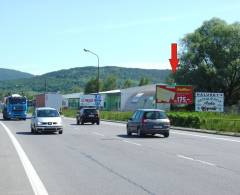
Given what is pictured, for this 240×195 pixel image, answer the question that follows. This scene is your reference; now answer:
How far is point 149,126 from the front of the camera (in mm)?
30438

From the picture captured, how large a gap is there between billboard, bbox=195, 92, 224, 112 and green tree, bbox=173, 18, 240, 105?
34.4 meters

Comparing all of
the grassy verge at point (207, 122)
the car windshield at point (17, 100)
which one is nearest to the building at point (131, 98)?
the car windshield at point (17, 100)

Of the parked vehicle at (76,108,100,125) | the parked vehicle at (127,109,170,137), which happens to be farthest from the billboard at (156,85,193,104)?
the parked vehicle at (127,109,170,137)

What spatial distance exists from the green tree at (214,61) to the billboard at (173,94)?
29715 millimetres

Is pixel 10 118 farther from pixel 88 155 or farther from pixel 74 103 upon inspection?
pixel 74 103

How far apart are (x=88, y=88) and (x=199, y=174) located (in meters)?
183

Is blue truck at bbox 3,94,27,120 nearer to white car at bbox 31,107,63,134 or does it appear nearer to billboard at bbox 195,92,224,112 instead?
billboard at bbox 195,92,224,112

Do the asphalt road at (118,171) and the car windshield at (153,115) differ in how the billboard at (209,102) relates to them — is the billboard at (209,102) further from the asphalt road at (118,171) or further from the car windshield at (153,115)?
the asphalt road at (118,171)

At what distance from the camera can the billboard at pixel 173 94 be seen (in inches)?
2253

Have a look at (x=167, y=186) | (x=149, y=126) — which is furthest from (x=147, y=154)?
(x=149, y=126)

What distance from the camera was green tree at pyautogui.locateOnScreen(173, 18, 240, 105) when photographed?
8725 cm

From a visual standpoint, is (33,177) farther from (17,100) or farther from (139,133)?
(17,100)

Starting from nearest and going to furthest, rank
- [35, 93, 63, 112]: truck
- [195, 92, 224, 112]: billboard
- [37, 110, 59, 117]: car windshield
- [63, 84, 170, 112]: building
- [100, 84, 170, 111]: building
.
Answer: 1. [37, 110, 59, 117]: car windshield
2. [195, 92, 224, 112]: billboard
3. [35, 93, 63, 112]: truck
4. [63, 84, 170, 112]: building
5. [100, 84, 170, 111]: building

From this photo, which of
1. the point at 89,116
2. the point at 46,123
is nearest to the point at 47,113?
the point at 46,123
